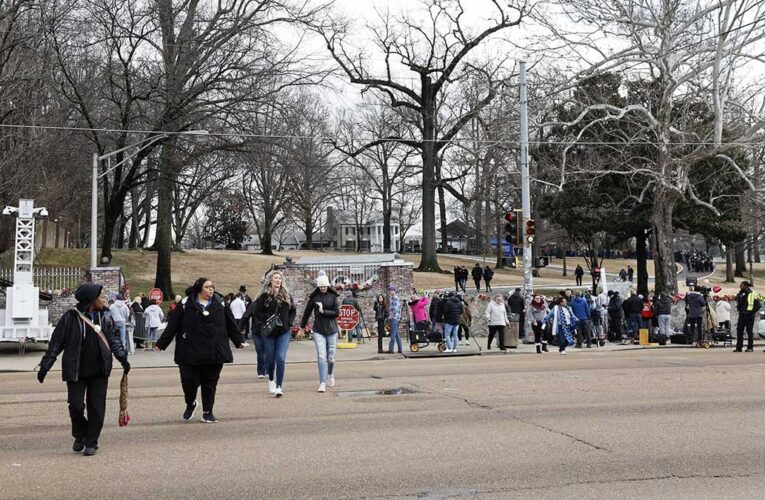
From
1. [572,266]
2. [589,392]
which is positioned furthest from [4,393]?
[572,266]

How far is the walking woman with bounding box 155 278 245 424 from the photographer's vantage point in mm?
9516

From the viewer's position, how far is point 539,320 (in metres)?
23.5

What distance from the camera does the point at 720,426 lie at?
9.34 meters

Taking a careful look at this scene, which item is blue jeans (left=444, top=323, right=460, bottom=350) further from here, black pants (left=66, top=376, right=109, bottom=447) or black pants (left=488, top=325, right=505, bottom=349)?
black pants (left=66, top=376, right=109, bottom=447)

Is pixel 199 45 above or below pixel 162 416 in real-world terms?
above

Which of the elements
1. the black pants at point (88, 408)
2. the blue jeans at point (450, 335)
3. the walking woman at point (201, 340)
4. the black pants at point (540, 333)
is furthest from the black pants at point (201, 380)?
the black pants at point (540, 333)

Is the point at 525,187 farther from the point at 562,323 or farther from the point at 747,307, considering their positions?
the point at 747,307

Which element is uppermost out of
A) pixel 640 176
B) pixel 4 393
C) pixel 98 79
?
pixel 98 79

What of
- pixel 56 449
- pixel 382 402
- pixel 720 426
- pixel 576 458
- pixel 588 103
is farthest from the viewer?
pixel 588 103

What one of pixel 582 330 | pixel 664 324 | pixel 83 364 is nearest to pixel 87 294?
pixel 83 364

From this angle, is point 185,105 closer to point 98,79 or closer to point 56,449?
point 98,79

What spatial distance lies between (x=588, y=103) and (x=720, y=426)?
2711 centimetres

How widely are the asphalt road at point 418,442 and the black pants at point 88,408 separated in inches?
9.7

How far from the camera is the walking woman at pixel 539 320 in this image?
22.9m
